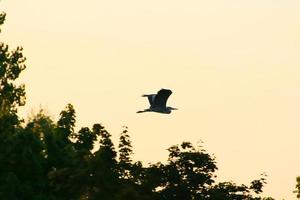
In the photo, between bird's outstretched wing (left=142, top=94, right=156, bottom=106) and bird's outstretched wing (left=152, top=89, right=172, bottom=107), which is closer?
bird's outstretched wing (left=152, top=89, right=172, bottom=107)

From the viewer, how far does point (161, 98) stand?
36.2 metres

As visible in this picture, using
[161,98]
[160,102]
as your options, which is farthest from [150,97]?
[161,98]

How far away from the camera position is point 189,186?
134ft

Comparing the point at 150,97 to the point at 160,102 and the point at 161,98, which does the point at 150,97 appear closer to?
the point at 160,102

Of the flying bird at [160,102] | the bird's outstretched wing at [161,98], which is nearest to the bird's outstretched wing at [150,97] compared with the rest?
the flying bird at [160,102]

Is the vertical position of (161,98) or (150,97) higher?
(150,97)

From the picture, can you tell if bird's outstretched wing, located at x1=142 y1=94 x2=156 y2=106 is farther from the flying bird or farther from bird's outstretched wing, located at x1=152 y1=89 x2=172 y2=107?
bird's outstretched wing, located at x1=152 y1=89 x2=172 y2=107

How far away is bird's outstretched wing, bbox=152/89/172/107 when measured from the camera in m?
36.0

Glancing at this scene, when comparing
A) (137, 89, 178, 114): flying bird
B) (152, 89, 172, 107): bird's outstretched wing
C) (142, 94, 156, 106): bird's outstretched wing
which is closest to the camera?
(152, 89, 172, 107): bird's outstretched wing

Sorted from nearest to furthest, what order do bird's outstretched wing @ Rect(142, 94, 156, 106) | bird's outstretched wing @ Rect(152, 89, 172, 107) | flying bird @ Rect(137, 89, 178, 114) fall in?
bird's outstretched wing @ Rect(152, 89, 172, 107) → flying bird @ Rect(137, 89, 178, 114) → bird's outstretched wing @ Rect(142, 94, 156, 106)

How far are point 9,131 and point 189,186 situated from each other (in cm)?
1665

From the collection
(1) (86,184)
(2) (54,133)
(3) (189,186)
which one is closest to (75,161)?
(1) (86,184)

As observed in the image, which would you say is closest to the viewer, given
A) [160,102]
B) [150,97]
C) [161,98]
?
[161,98]

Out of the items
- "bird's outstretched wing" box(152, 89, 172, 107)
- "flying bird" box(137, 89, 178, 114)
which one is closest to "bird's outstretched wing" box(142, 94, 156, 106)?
"flying bird" box(137, 89, 178, 114)
